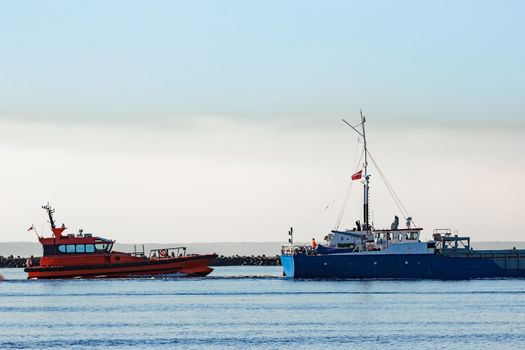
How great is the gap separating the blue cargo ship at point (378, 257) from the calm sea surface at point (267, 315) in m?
1.25

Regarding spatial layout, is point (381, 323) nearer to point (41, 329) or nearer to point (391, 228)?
point (41, 329)

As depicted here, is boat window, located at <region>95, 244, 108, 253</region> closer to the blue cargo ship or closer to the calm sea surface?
the calm sea surface

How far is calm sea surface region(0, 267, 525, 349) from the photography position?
2721 inches

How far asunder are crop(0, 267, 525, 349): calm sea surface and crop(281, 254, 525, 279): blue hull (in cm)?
109

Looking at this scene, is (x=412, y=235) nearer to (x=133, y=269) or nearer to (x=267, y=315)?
(x=133, y=269)

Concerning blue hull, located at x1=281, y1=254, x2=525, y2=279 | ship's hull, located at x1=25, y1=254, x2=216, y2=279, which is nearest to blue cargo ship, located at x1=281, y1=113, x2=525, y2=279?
blue hull, located at x1=281, y1=254, x2=525, y2=279

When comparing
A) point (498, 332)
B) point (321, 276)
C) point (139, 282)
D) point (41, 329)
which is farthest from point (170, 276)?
point (498, 332)

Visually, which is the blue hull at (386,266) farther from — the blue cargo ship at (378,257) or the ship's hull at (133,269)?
the ship's hull at (133,269)

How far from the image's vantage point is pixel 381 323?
256ft

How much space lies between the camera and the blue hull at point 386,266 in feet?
368

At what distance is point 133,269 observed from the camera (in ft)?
408

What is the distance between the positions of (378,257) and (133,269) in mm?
25682

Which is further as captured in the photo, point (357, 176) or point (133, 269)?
point (133, 269)

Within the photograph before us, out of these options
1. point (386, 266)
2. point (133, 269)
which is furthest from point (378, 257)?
point (133, 269)
